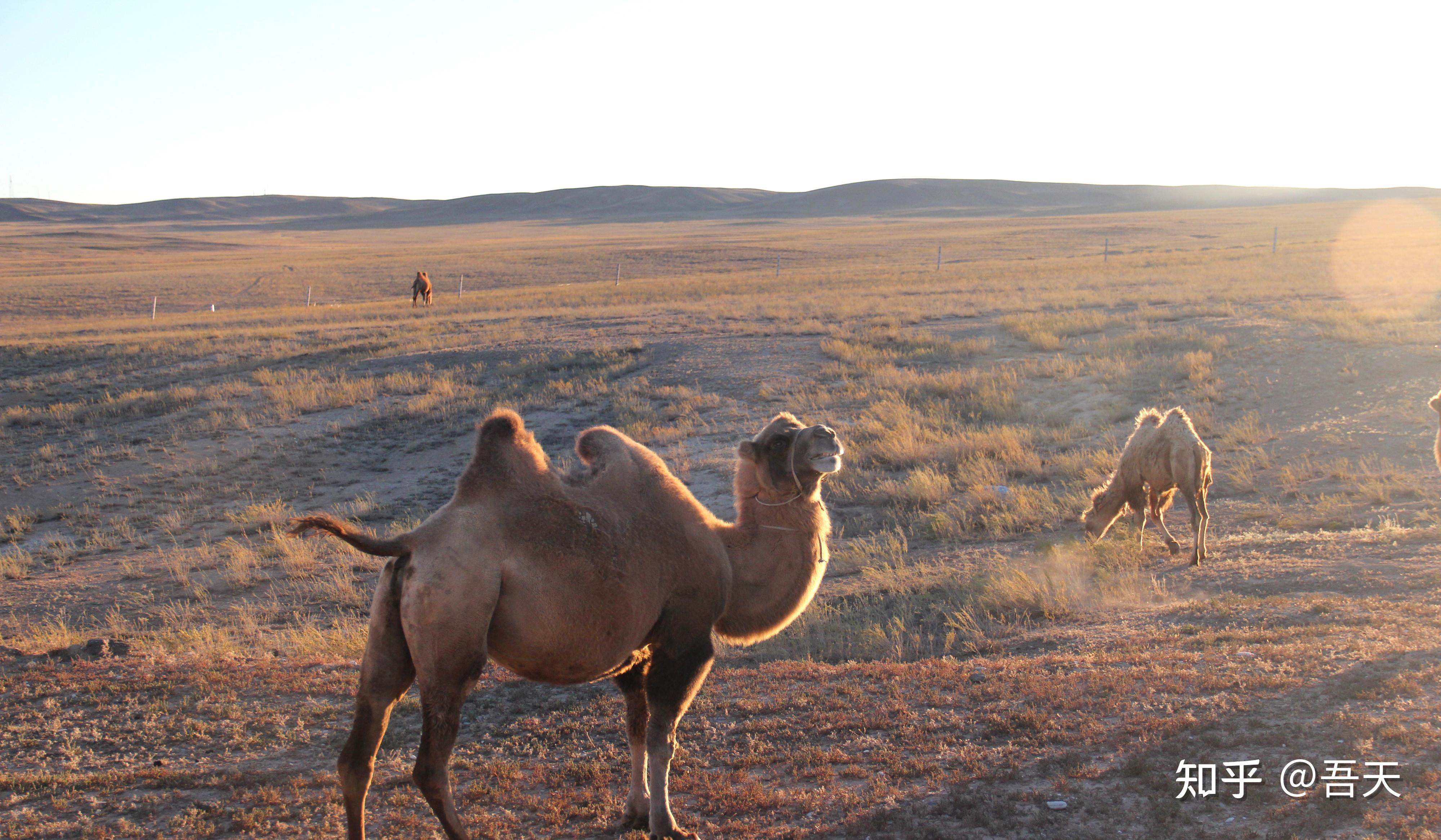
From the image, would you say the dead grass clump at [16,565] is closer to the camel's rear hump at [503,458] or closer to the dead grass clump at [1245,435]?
the camel's rear hump at [503,458]

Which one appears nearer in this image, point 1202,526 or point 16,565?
point 1202,526

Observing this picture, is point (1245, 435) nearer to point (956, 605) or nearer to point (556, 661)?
point (956, 605)

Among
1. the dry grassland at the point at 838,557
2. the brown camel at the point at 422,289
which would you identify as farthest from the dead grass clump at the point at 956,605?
the brown camel at the point at 422,289

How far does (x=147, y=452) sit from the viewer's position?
58.5 ft

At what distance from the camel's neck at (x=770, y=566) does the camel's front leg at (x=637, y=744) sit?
19.3 inches

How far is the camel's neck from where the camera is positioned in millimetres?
5062

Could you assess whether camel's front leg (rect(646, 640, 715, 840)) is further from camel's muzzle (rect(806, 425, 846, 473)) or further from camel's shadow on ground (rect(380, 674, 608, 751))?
camel's shadow on ground (rect(380, 674, 608, 751))

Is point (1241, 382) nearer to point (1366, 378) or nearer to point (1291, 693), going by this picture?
point (1366, 378)

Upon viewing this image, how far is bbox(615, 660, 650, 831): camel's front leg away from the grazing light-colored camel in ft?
24.1

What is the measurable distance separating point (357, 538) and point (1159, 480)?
30.6 ft

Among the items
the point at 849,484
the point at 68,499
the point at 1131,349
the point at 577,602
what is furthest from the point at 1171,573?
the point at 68,499

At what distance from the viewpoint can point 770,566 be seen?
200 inches

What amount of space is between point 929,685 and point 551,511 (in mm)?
3487

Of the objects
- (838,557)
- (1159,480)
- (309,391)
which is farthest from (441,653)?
(309,391)
